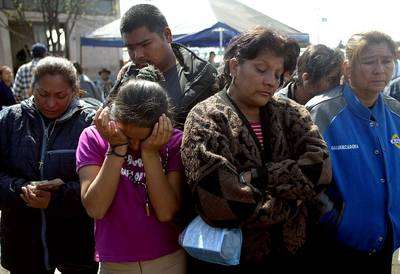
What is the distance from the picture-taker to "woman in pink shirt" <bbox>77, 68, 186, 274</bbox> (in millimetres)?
2000

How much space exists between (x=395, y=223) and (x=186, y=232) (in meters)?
1.12

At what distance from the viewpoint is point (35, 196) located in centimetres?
252

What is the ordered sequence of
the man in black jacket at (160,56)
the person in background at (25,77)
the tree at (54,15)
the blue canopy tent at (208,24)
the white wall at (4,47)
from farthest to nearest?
1. the white wall at (4,47)
2. the tree at (54,15)
3. the blue canopy tent at (208,24)
4. the person in background at (25,77)
5. the man in black jacket at (160,56)

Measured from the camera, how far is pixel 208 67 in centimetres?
258

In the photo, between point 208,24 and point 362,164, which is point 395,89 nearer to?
point 362,164

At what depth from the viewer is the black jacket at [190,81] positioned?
7.95 ft

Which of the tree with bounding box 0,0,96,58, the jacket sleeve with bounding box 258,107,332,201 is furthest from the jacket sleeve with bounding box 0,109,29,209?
the tree with bounding box 0,0,96,58

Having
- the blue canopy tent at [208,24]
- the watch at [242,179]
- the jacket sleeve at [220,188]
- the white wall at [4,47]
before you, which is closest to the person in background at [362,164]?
the jacket sleeve at [220,188]

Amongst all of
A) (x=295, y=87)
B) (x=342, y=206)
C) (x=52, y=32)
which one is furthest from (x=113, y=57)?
(x=342, y=206)

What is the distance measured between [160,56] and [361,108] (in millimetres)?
1072

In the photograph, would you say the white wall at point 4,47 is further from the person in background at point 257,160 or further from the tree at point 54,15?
the person in background at point 257,160

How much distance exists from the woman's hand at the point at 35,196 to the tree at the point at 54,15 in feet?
54.1

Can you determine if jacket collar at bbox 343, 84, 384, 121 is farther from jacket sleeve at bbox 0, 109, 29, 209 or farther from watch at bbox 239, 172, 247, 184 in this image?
jacket sleeve at bbox 0, 109, 29, 209

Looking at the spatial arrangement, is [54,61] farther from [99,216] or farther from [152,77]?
[99,216]
